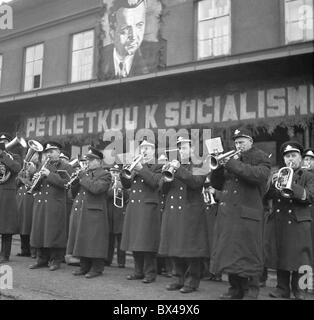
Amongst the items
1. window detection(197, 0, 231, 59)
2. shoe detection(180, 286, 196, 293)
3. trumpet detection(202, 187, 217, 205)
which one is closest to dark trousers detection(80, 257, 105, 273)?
shoe detection(180, 286, 196, 293)

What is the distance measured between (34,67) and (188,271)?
43.0 feet

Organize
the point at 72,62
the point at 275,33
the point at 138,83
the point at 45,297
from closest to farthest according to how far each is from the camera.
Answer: the point at 45,297, the point at 138,83, the point at 275,33, the point at 72,62

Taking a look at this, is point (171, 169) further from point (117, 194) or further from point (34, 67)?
point (34, 67)

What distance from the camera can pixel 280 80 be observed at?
8.79 m

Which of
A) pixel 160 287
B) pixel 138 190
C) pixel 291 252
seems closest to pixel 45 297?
pixel 160 287

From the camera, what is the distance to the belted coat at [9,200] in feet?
25.6

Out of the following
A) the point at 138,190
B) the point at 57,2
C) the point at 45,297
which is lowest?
the point at 45,297

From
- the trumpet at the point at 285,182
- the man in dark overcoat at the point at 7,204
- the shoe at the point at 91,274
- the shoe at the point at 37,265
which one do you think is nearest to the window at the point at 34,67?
the man in dark overcoat at the point at 7,204

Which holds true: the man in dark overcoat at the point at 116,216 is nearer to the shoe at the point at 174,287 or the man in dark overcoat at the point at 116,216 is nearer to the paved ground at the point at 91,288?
the paved ground at the point at 91,288

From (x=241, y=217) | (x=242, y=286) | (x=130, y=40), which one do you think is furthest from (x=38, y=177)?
(x=130, y=40)

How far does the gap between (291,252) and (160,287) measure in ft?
5.89

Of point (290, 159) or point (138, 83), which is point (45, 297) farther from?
point (138, 83)

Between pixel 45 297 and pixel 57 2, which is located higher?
pixel 57 2

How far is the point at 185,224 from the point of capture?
5.96m
